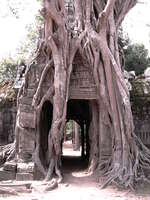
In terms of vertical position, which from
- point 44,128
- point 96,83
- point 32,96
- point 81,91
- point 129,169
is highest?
point 96,83

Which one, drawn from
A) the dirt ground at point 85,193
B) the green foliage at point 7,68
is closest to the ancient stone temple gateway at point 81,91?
the dirt ground at point 85,193

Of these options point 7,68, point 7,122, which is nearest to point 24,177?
point 7,122

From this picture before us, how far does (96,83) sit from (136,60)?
479 inches

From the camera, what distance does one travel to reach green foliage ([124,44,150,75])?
19.0 m

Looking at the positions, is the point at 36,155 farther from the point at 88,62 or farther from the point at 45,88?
the point at 88,62

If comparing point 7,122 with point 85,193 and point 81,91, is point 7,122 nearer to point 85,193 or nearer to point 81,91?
point 81,91

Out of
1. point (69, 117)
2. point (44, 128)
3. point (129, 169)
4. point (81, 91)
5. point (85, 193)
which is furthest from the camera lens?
point (69, 117)

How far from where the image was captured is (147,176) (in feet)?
23.4

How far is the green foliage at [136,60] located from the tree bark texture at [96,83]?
1117cm

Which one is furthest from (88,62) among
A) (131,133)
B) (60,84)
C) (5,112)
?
(5,112)

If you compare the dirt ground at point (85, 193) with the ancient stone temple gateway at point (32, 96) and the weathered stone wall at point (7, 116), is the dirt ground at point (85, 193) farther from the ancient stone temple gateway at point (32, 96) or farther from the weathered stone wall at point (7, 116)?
the weathered stone wall at point (7, 116)

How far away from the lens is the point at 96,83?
299 inches

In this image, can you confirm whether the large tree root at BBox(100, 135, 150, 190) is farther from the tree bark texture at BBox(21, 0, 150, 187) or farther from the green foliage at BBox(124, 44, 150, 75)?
the green foliage at BBox(124, 44, 150, 75)

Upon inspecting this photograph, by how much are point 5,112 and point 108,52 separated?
4.62 meters
